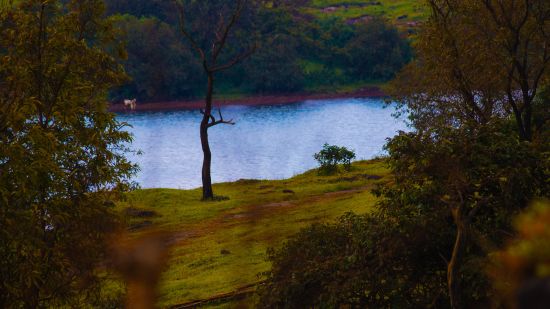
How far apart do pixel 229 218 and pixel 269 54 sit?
86.2m

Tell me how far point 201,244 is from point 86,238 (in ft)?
49.7

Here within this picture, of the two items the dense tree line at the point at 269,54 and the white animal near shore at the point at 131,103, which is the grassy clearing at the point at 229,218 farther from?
the dense tree line at the point at 269,54

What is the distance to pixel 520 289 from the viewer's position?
67 centimetres

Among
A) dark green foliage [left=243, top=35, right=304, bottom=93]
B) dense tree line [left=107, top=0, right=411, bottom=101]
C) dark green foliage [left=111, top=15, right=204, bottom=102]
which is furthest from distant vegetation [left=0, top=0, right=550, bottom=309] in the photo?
dark green foliage [left=243, top=35, right=304, bottom=93]

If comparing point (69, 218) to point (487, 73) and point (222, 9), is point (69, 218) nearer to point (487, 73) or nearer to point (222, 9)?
point (487, 73)

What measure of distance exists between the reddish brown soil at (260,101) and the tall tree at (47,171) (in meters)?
89.9

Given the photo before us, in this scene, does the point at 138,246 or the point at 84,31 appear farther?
the point at 84,31

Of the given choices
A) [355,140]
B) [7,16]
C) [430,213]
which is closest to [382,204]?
[430,213]

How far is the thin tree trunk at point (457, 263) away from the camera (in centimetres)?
1005

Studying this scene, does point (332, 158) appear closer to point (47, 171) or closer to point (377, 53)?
point (47, 171)

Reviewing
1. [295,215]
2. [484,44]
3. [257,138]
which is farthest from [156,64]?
[484,44]

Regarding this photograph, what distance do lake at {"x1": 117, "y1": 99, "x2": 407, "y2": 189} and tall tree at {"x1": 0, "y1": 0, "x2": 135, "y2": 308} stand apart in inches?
1561

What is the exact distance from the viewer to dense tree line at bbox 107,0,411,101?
112375 millimetres

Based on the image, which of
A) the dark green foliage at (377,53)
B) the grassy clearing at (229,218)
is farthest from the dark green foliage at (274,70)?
the grassy clearing at (229,218)
